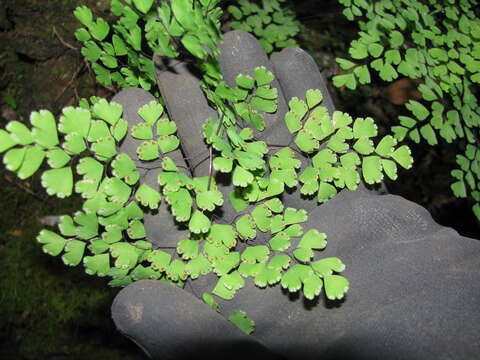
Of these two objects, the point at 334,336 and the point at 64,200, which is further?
the point at 64,200

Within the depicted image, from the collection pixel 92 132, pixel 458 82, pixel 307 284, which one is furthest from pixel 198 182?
pixel 458 82

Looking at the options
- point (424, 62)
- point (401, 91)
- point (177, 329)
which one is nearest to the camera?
point (177, 329)

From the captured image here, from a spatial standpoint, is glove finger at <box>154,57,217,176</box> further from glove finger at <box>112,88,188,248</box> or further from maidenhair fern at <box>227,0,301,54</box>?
maidenhair fern at <box>227,0,301,54</box>

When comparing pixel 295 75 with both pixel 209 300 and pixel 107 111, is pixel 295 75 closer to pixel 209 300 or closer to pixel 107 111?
pixel 107 111

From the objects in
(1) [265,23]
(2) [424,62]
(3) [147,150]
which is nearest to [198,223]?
(3) [147,150]

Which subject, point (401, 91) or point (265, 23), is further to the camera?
point (401, 91)

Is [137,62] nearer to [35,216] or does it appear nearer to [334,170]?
[334,170]

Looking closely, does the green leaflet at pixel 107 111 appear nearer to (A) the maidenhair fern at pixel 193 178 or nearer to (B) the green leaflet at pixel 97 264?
(A) the maidenhair fern at pixel 193 178
